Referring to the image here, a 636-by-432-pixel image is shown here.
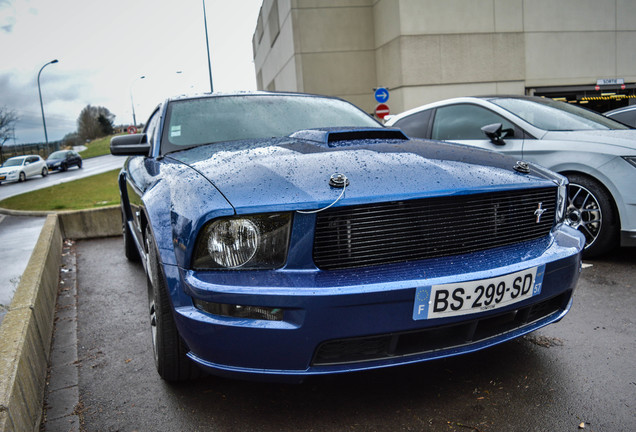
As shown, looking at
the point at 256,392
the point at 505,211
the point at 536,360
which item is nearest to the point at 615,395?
the point at 536,360

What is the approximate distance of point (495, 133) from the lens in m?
4.39

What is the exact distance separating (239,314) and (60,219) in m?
6.05

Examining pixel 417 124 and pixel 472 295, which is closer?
pixel 472 295

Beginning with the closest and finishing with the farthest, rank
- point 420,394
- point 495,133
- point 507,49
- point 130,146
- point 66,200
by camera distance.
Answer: point 420,394 → point 130,146 → point 495,133 → point 66,200 → point 507,49

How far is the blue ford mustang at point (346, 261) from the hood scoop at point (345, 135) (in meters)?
0.25

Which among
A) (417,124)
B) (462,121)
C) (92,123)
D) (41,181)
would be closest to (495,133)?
(462,121)

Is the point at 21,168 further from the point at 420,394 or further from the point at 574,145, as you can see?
the point at 420,394

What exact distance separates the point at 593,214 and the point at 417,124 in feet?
6.78

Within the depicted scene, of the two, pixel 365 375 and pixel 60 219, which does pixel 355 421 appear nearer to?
pixel 365 375

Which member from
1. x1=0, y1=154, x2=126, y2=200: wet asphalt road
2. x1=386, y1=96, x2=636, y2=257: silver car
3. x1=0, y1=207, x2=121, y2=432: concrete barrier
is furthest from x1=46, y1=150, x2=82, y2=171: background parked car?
x1=386, y1=96, x2=636, y2=257: silver car

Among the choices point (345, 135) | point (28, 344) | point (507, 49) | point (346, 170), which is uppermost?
point (507, 49)

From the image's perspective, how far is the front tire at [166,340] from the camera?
85.2 inches

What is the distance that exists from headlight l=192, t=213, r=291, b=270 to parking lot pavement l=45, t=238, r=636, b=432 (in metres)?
0.69

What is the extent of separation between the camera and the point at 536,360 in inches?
95.6
